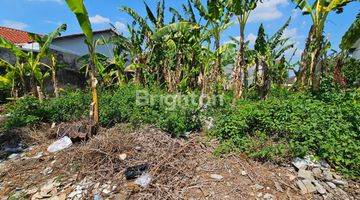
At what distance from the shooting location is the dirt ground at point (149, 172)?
12.9 feet

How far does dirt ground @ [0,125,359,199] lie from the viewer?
3.93 meters

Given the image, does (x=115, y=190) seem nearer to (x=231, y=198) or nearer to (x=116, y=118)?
(x=231, y=198)

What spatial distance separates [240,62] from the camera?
25.8 ft

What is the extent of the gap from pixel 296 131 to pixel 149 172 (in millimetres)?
2191

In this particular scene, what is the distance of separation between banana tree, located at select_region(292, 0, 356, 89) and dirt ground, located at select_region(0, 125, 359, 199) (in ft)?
14.1

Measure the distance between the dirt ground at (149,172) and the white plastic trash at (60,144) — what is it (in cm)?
16

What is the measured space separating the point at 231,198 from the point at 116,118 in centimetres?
303

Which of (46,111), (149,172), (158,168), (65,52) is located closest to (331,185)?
(158,168)

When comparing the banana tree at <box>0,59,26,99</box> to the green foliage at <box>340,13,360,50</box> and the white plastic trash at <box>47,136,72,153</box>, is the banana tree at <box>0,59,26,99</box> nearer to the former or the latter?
the white plastic trash at <box>47,136,72,153</box>

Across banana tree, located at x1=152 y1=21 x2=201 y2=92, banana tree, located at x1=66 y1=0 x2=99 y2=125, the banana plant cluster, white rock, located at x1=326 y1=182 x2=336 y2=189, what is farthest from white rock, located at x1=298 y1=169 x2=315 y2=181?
the banana plant cluster

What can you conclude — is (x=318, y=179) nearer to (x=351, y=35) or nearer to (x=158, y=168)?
(x=158, y=168)

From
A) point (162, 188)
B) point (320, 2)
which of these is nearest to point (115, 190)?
point (162, 188)

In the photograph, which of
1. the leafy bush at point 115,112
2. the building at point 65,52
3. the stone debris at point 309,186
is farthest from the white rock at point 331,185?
the building at point 65,52

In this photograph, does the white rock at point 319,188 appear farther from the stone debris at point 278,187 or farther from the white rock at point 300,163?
the stone debris at point 278,187
